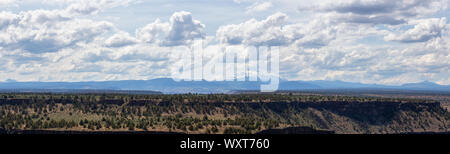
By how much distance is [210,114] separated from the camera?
149625 millimetres

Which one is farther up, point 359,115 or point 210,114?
point 210,114

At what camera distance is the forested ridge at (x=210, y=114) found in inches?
4503

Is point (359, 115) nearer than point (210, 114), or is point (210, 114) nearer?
point (210, 114)

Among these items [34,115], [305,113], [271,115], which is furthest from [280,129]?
[34,115]

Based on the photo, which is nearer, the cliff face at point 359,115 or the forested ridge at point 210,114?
the forested ridge at point 210,114

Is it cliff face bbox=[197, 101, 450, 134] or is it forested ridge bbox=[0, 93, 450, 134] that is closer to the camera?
forested ridge bbox=[0, 93, 450, 134]

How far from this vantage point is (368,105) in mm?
180875

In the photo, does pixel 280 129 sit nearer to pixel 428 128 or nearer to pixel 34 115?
pixel 34 115

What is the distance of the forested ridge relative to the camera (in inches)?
4503
